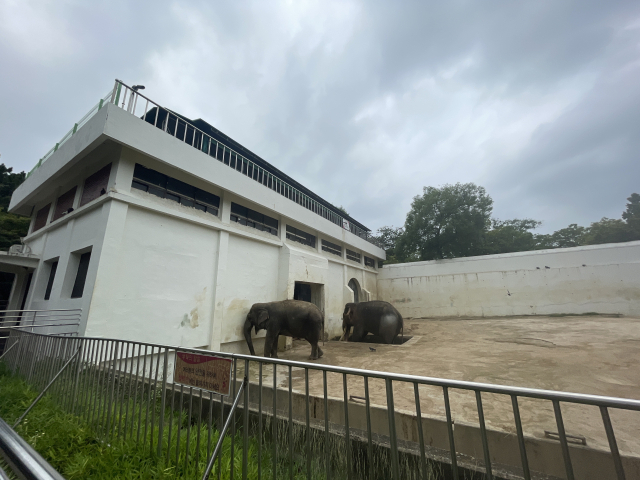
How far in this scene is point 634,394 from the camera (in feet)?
13.8

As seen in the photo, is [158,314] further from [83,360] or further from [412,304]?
[412,304]

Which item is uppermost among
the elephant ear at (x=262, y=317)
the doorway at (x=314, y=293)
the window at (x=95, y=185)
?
the window at (x=95, y=185)

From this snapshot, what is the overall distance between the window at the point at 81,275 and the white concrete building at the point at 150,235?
27 mm

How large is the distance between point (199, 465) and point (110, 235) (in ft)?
16.9

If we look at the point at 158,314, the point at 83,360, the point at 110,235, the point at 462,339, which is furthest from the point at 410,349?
the point at 110,235

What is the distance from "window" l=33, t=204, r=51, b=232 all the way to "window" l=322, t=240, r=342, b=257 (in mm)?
10757

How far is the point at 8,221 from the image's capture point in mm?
13086

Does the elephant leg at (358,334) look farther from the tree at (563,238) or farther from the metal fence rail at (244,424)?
the tree at (563,238)

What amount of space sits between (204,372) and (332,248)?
1309 centimetres

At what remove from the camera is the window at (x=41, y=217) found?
934 cm

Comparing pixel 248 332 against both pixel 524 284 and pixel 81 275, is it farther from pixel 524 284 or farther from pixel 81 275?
pixel 524 284

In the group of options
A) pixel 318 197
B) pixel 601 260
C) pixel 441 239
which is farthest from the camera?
pixel 441 239

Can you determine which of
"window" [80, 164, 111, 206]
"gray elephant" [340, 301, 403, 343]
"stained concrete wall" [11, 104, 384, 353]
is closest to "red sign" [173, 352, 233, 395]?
"stained concrete wall" [11, 104, 384, 353]

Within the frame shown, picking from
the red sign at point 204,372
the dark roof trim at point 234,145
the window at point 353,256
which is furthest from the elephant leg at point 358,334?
the red sign at point 204,372
